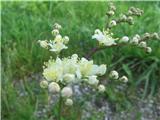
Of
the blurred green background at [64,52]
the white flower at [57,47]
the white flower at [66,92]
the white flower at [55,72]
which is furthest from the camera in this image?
the blurred green background at [64,52]

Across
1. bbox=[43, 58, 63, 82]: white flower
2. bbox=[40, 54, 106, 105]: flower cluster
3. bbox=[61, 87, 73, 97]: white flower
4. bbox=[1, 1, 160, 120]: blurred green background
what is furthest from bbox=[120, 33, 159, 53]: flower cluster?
bbox=[1, 1, 160, 120]: blurred green background

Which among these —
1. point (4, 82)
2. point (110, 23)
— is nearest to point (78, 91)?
point (4, 82)

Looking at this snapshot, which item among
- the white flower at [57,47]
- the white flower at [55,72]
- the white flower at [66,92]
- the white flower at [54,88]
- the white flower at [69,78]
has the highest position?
the white flower at [57,47]

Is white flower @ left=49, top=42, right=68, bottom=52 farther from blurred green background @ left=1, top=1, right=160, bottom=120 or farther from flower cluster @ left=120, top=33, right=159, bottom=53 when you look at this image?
blurred green background @ left=1, top=1, right=160, bottom=120

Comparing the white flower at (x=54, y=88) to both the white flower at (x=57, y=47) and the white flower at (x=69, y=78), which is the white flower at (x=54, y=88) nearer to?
the white flower at (x=69, y=78)

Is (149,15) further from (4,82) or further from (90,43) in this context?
(4,82)

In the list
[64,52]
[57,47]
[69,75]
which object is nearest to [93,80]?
[69,75]

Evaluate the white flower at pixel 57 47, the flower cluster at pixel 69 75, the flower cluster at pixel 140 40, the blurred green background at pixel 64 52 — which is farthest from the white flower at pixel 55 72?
the blurred green background at pixel 64 52

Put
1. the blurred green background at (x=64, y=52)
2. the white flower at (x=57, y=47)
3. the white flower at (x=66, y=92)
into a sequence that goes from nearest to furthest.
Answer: the white flower at (x=66, y=92) < the white flower at (x=57, y=47) < the blurred green background at (x=64, y=52)

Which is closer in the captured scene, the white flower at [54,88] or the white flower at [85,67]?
the white flower at [54,88]
